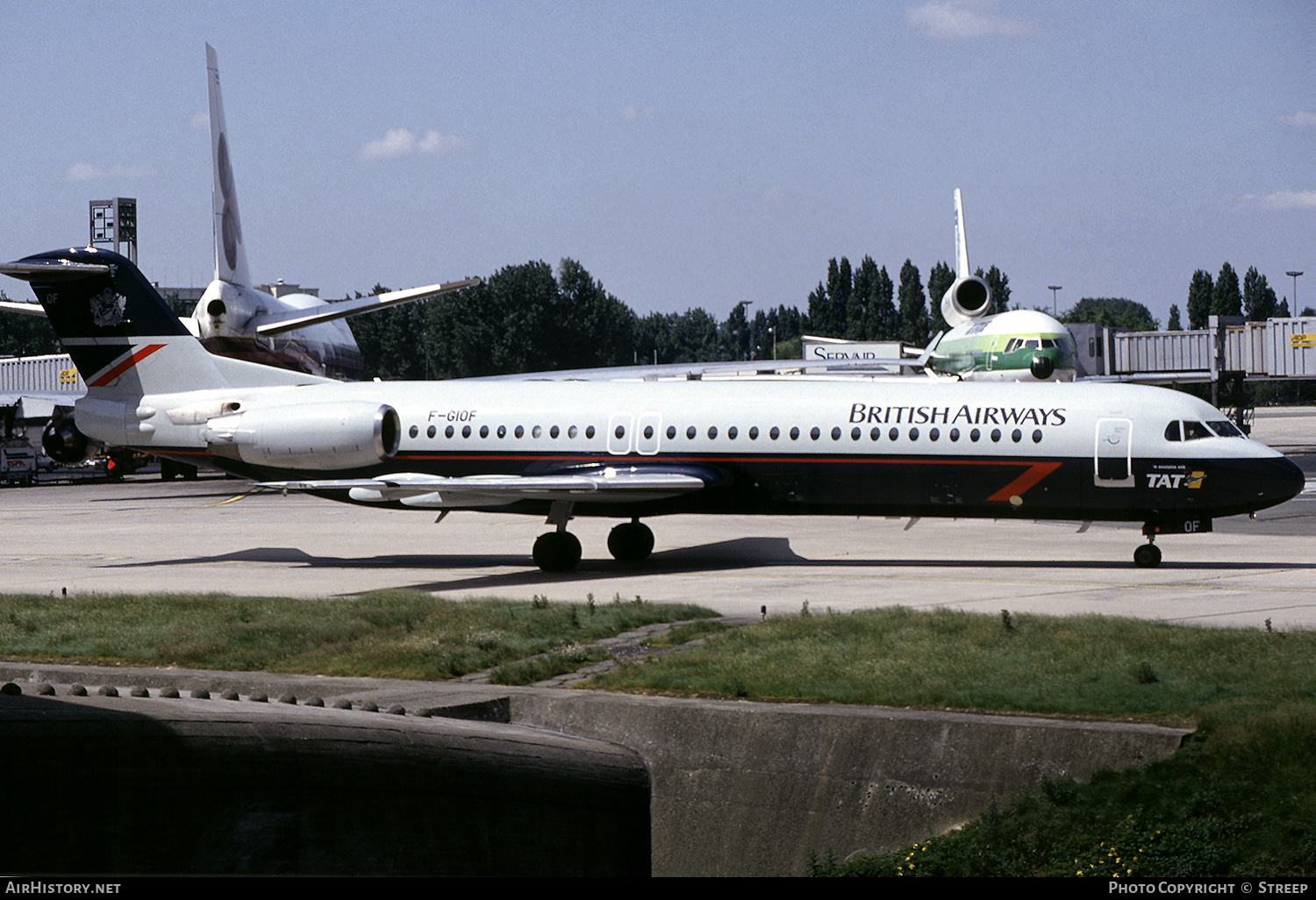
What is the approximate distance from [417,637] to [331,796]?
691 centimetres

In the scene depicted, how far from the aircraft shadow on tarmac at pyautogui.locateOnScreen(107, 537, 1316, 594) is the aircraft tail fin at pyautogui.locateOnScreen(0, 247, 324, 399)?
359 centimetres

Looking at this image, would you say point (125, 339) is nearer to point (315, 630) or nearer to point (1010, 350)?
point (315, 630)

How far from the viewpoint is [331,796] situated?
8477mm

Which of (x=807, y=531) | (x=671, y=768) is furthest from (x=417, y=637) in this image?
(x=807, y=531)

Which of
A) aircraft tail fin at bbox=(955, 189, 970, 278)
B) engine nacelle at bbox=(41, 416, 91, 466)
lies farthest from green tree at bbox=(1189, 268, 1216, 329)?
engine nacelle at bbox=(41, 416, 91, 466)

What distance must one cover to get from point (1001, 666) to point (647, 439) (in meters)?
13.7

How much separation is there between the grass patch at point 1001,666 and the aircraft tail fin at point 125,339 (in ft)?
53.8

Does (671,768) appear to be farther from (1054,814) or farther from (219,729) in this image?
(219,729)

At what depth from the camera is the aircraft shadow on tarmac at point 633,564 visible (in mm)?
24094

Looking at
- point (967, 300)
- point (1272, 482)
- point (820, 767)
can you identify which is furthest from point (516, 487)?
point (967, 300)

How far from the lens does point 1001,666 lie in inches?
508

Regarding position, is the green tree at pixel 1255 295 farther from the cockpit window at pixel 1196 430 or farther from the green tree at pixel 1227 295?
the cockpit window at pixel 1196 430

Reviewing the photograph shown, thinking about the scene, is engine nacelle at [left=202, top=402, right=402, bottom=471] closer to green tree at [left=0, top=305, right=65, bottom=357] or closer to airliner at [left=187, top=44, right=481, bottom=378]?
airliner at [left=187, top=44, right=481, bottom=378]

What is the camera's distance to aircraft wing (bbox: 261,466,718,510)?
76.2 feet
